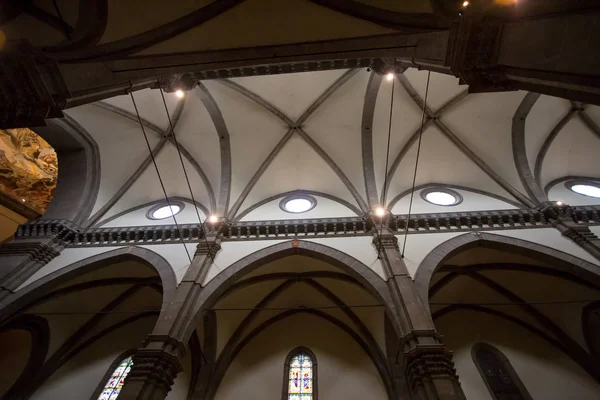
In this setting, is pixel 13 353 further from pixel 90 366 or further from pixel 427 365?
pixel 427 365

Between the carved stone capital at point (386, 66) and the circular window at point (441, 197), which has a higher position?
the circular window at point (441, 197)

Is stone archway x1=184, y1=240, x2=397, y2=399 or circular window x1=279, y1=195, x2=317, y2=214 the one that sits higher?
circular window x1=279, y1=195, x2=317, y2=214

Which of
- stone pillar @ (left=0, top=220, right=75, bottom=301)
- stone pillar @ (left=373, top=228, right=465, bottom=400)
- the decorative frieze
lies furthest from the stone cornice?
stone pillar @ (left=373, top=228, right=465, bottom=400)

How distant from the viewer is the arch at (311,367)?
8.84 meters

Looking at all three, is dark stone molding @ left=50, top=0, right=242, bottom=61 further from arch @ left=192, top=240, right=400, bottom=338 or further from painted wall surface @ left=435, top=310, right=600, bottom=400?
painted wall surface @ left=435, top=310, right=600, bottom=400

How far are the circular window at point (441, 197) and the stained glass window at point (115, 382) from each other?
404 inches

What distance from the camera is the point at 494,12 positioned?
362cm

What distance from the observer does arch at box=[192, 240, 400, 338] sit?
23.0 ft

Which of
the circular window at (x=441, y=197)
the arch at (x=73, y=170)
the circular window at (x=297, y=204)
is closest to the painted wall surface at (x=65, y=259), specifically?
the arch at (x=73, y=170)

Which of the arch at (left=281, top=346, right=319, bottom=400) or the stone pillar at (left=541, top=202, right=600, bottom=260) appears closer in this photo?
the stone pillar at (left=541, top=202, right=600, bottom=260)

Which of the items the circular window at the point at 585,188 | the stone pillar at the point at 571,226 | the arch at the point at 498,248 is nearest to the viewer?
the arch at the point at 498,248

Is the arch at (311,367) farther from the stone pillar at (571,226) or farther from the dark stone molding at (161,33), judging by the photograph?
the dark stone molding at (161,33)

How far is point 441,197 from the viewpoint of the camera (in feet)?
36.4

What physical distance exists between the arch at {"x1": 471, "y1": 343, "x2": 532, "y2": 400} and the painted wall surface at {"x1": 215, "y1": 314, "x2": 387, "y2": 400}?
9.07ft
